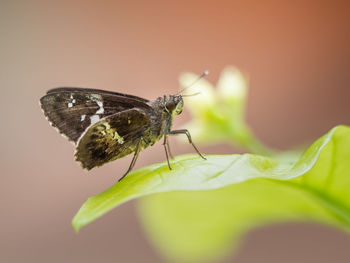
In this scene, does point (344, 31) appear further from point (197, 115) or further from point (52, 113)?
point (52, 113)

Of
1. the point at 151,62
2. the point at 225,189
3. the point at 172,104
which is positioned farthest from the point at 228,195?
the point at 151,62

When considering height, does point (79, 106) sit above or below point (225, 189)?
above

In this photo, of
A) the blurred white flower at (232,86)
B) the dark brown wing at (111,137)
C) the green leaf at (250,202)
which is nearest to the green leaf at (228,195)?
the green leaf at (250,202)

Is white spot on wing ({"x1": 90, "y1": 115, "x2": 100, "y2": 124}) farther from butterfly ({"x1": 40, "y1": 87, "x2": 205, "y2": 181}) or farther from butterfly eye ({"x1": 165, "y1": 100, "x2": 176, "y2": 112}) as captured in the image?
butterfly eye ({"x1": 165, "y1": 100, "x2": 176, "y2": 112})

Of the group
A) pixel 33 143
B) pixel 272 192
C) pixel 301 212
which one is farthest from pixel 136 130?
pixel 33 143

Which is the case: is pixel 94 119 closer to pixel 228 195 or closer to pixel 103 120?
pixel 103 120

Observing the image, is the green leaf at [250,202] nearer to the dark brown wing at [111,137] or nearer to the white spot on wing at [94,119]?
the dark brown wing at [111,137]

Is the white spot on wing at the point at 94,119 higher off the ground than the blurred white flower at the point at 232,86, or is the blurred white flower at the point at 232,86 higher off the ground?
the white spot on wing at the point at 94,119
